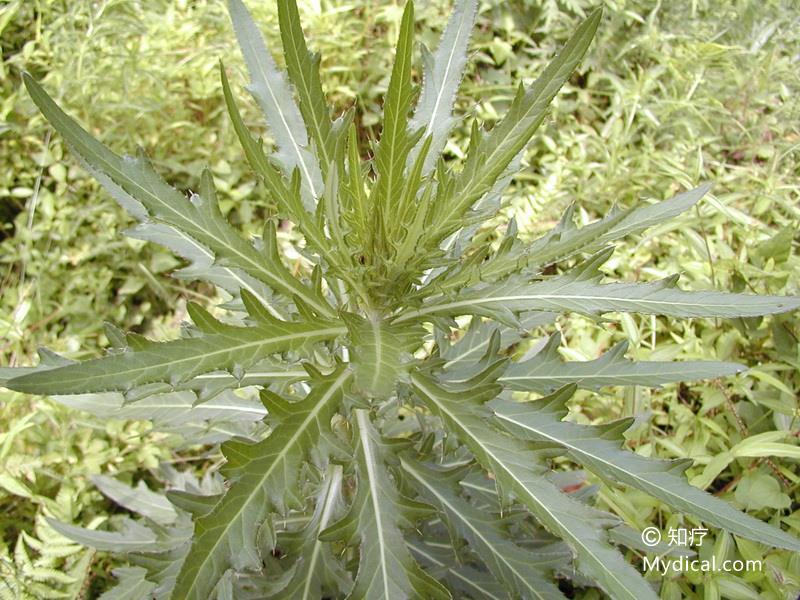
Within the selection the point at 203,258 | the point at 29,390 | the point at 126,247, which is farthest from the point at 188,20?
the point at 29,390

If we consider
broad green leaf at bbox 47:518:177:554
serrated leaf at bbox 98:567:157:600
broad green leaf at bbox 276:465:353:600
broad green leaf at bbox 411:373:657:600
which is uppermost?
broad green leaf at bbox 411:373:657:600

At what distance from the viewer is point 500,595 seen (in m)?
1.67

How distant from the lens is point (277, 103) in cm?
139

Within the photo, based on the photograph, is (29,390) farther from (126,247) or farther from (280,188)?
(126,247)

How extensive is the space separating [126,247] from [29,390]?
2.31 meters

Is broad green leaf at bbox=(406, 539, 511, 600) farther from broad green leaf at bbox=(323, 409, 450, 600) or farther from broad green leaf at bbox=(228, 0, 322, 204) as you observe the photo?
broad green leaf at bbox=(228, 0, 322, 204)

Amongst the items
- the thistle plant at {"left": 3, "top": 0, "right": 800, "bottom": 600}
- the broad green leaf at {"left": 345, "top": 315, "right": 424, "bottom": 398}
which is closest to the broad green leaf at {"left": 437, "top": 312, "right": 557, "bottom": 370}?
the thistle plant at {"left": 3, "top": 0, "right": 800, "bottom": 600}

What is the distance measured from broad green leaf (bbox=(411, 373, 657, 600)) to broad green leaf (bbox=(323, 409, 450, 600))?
21 centimetres

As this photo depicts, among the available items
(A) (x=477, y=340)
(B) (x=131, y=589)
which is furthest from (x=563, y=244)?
(B) (x=131, y=589)

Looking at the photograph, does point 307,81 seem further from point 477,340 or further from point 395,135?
point 477,340

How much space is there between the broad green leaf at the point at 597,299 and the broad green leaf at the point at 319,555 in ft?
1.83

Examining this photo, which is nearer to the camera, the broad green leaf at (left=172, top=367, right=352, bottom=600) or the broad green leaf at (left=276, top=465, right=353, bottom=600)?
the broad green leaf at (left=172, top=367, right=352, bottom=600)

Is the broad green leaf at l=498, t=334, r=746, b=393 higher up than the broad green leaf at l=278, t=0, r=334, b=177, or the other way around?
the broad green leaf at l=278, t=0, r=334, b=177

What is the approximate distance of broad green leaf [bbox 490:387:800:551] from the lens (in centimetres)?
110
